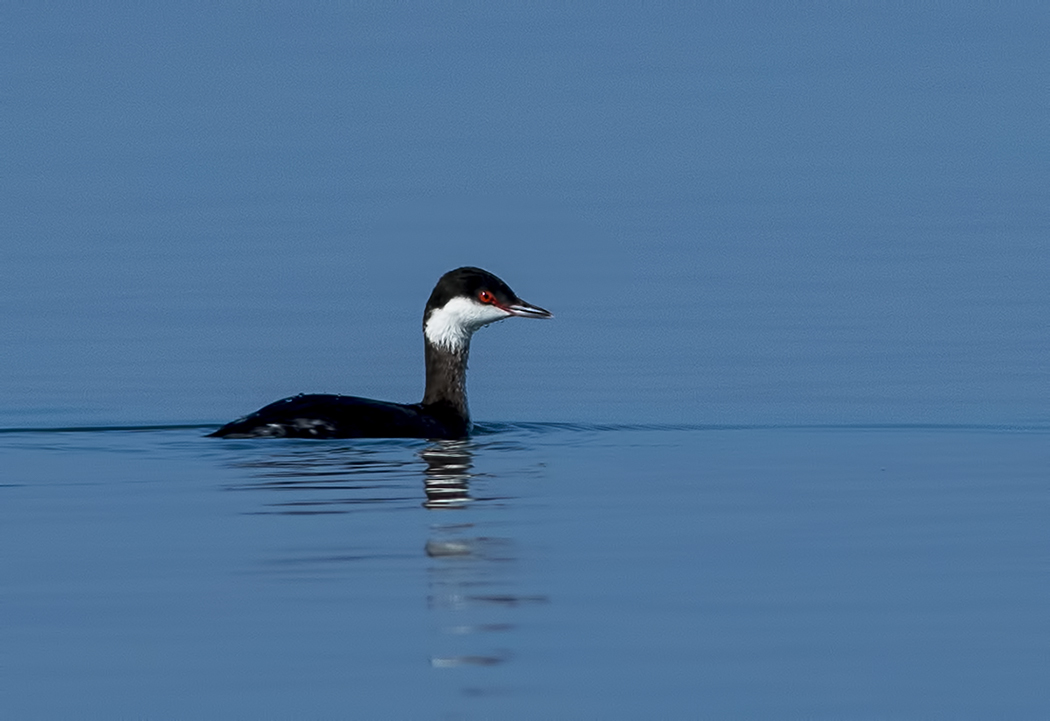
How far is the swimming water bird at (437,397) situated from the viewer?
13586 mm

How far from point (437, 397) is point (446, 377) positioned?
0.47 ft

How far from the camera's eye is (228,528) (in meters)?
10.2

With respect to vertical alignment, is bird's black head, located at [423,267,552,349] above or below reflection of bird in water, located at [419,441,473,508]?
above

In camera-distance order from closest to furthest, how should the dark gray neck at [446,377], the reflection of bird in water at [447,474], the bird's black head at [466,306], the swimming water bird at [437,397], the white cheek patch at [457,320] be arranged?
the reflection of bird in water at [447,474] < the swimming water bird at [437,397] < the bird's black head at [466,306] < the white cheek patch at [457,320] < the dark gray neck at [446,377]

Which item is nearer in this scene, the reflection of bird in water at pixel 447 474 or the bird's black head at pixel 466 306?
the reflection of bird in water at pixel 447 474

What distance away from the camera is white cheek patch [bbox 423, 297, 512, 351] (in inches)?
592

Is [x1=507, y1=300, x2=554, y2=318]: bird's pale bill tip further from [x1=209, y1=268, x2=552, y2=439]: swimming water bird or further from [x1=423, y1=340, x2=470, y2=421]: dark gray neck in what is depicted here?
[x1=423, y1=340, x2=470, y2=421]: dark gray neck

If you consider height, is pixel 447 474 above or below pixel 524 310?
below

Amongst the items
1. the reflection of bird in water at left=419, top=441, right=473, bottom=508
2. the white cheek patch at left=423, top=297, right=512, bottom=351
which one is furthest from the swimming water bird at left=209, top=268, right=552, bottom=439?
the reflection of bird in water at left=419, top=441, right=473, bottom=508

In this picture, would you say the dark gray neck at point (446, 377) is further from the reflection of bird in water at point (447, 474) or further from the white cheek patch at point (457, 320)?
the reflection of bird in water at point (447, 474)

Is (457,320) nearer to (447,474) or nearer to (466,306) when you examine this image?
(466,306)

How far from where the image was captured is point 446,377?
15211 mm

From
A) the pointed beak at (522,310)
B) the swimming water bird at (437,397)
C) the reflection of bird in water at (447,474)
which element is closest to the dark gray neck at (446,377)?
the swimming water bird at (437,397)

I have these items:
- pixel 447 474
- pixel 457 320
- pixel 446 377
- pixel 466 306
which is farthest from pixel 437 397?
pixel 447 474
